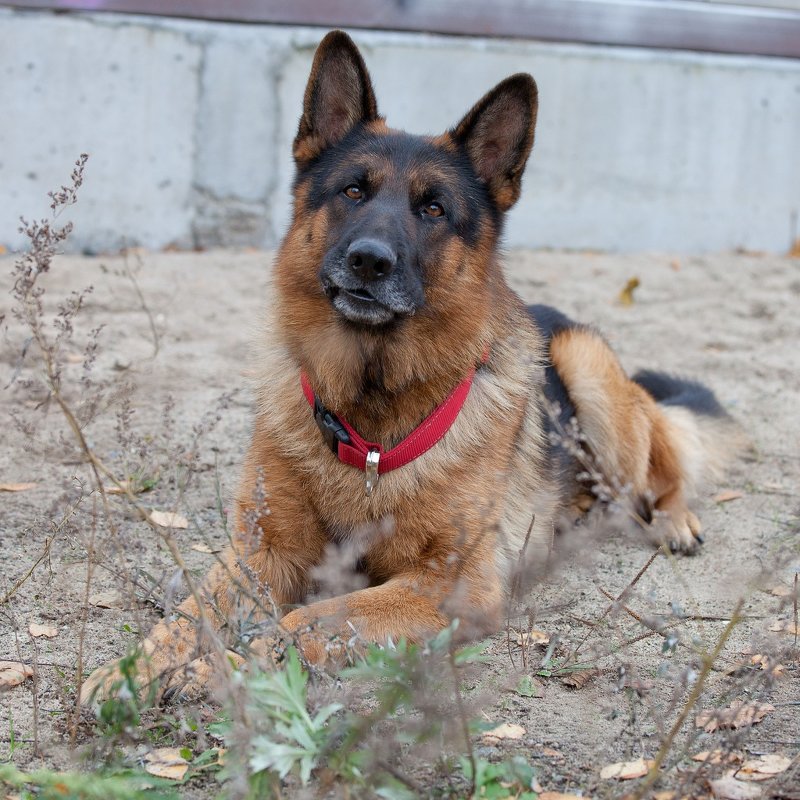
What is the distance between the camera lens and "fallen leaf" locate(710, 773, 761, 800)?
240 centimetres

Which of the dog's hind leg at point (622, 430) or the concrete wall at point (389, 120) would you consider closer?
the dog's hind leg at point (622, 430)

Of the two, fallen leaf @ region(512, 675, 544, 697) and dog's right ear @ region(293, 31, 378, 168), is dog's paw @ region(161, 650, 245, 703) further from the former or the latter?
dog's right ear @ region(293, 31, 378, 168)

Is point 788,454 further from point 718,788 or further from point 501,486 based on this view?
point 718,788

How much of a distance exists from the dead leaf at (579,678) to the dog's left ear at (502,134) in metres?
1.81

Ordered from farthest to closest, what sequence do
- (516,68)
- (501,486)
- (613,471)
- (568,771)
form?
1. (516,68)
2. (613,471)
3. (501,486)
4. (568,771)

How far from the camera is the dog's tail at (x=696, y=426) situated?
4.99 m

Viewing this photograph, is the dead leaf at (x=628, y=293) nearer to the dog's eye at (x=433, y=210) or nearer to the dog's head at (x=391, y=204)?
the dog's head at (x=391, y=204)

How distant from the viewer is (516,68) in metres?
8.28

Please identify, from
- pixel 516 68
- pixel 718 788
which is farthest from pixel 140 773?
pixel 516 68

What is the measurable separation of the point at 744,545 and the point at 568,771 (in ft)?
6.91

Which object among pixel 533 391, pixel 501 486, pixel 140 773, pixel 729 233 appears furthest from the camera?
pixel 729 233

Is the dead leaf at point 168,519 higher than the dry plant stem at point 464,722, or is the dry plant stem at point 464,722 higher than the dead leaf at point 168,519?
the dry plant stem at point 464,722

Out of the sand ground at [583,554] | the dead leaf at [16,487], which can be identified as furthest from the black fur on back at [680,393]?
the dead leaf at [16,487]

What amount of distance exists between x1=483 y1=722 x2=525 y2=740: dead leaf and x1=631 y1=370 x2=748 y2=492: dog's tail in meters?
2.49
